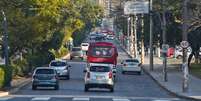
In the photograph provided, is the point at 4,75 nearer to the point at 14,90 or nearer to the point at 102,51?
the point at 14,90

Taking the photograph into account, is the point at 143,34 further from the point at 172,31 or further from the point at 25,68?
the point at 25,68

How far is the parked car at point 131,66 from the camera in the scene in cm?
7112

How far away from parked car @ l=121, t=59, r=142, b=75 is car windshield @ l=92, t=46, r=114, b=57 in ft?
37.1

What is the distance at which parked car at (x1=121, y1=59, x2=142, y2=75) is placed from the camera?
71.1 m

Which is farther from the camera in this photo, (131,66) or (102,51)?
(131,66)

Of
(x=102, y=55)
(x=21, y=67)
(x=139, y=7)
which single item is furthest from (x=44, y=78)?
(x=139, y=7)

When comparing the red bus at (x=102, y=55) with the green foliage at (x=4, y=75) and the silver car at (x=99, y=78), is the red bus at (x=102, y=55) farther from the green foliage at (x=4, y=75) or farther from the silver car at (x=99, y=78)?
the silver car at (x=99, y=78)

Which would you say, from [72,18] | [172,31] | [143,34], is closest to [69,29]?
[72,18]

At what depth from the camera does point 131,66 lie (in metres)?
71.9

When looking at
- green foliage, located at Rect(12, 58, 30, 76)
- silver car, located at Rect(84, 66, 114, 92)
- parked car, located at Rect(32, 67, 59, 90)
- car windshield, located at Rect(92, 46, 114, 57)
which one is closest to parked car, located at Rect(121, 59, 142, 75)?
car windshield, located at Rect(92, 46, 114, 57)

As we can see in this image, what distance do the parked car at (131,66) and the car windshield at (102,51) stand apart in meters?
11.3

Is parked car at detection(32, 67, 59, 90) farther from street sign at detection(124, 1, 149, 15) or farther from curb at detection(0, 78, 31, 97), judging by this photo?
street sign at detection(124, 1, 149, 15)

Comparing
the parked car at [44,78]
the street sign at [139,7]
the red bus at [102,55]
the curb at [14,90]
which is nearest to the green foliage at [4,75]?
the curb at [14,90]

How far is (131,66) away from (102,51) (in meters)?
13.2
